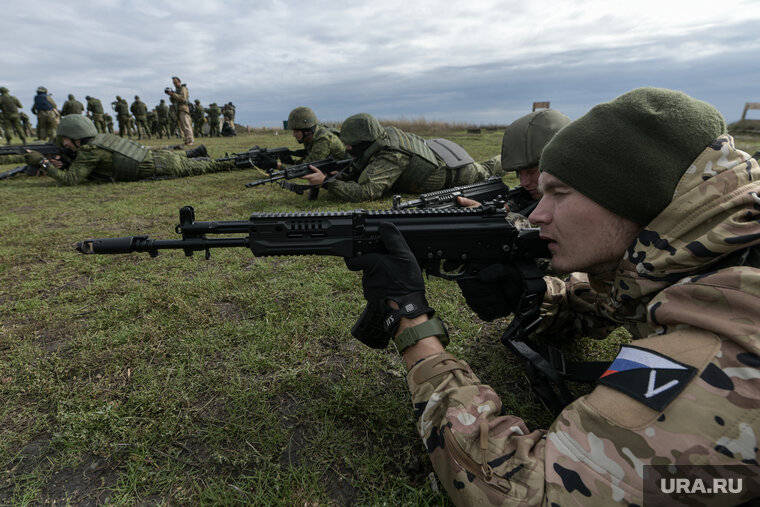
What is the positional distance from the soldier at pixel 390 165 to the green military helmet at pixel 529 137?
13.0 ft

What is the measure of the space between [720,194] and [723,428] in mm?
808

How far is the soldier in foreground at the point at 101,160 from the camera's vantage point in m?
10.1

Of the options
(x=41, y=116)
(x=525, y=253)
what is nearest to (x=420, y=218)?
A: (x=525, y=253)

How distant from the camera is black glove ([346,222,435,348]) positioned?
208cm

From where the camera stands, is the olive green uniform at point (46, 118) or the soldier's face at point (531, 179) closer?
the soldier's face at point (531, 179)

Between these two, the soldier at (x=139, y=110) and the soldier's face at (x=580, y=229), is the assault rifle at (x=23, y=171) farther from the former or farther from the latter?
the soldier at (x=139, y=110)

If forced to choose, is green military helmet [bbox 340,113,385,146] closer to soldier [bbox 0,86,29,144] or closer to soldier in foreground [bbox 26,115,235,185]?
soldier in foreground [bbox 26,115,235,185]

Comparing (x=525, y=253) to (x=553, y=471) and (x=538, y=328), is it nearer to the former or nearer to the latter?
(x=538, y=328)

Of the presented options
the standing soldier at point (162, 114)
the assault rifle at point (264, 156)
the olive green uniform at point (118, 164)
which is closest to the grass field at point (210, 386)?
the olive green uniform at point (118, 164)

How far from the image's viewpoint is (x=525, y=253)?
2.57 metres

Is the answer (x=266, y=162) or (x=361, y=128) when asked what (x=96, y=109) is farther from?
(x=361, y=128)

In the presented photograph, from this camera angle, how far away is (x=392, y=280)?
221 cm

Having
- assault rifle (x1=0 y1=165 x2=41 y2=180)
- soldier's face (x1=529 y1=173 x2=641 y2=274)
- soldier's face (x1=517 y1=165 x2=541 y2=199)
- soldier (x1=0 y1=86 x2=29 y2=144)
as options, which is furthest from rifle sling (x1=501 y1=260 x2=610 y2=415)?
soldier (x1=0 y1=86 x2=29 y2=144)

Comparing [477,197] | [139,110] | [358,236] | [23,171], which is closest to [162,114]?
[139,110]
